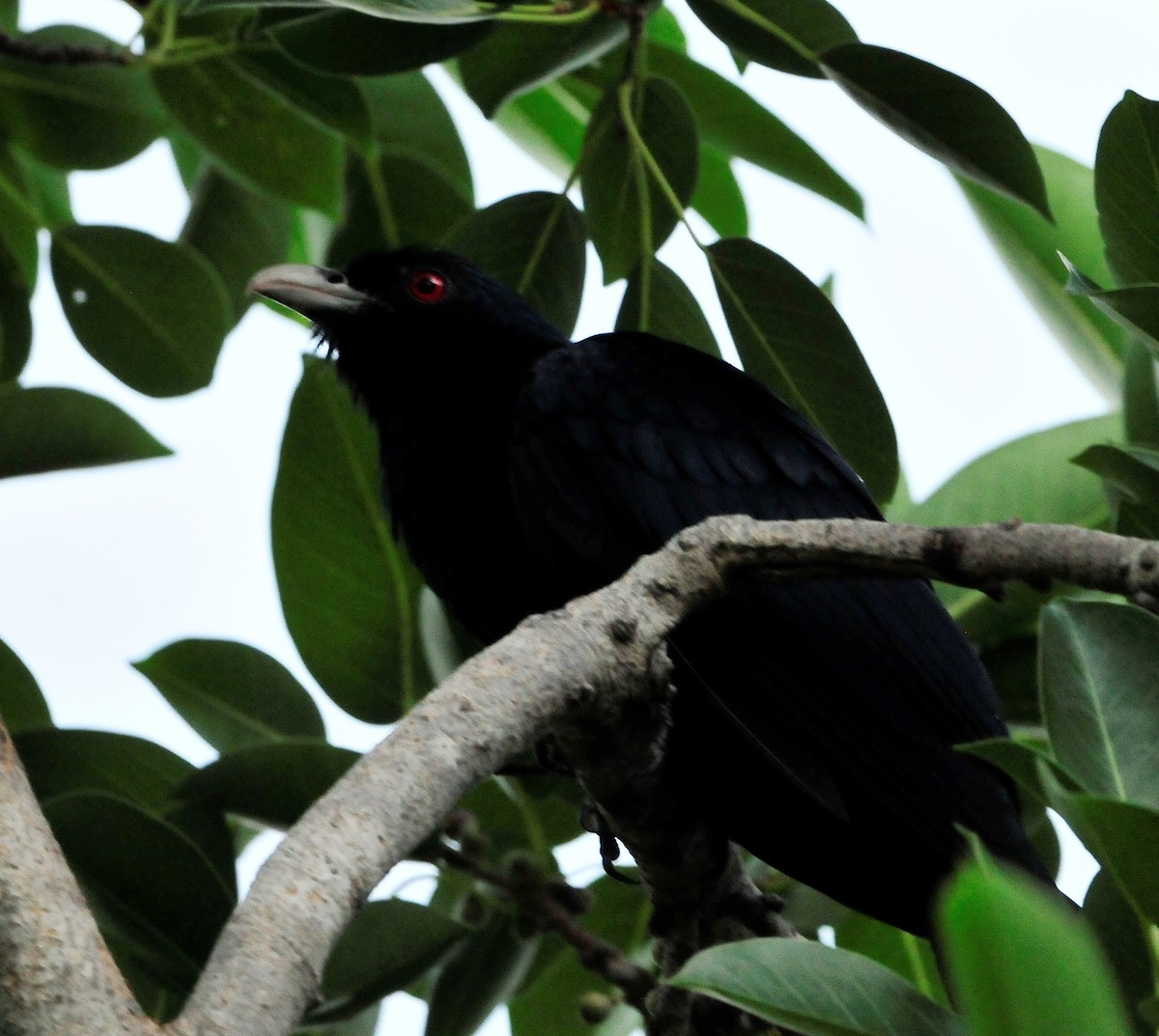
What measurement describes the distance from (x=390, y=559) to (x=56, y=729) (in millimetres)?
804

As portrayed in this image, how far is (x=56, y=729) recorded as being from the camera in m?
2.95

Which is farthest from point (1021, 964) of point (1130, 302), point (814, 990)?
point (1130, 302)

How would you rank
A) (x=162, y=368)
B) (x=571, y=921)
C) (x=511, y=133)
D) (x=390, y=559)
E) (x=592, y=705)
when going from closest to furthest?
1. (x=592, y=705)
2. (x=571, y=921)
3. (x=390, y=559)
4. (x=162, y=368)
5. (x=511, y=133)

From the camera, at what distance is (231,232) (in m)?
4.23

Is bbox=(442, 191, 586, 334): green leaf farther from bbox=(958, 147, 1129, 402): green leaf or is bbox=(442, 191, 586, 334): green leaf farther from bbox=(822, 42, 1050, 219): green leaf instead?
bbox=(958, 147, 1129, 402): green leaf

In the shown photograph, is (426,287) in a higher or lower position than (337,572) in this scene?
higher

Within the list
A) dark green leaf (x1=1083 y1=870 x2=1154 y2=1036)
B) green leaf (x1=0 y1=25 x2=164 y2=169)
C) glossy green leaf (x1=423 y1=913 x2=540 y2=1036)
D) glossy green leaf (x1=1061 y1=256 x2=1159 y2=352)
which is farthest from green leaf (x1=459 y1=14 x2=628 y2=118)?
dark green leaf (x1=1083 y1=870 x2=1154 y2=1036)

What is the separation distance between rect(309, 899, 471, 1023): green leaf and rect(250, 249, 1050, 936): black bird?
54 centimetres

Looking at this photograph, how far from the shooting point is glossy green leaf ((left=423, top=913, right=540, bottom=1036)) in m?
3.11

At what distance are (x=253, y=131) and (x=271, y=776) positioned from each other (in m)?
1.62

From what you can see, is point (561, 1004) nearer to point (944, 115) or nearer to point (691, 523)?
point (691, 523)

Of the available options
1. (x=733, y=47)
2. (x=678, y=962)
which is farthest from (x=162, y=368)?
(x=678, y=962)

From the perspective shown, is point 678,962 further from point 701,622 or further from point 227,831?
point 227,831

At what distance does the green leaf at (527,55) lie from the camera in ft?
10.3
